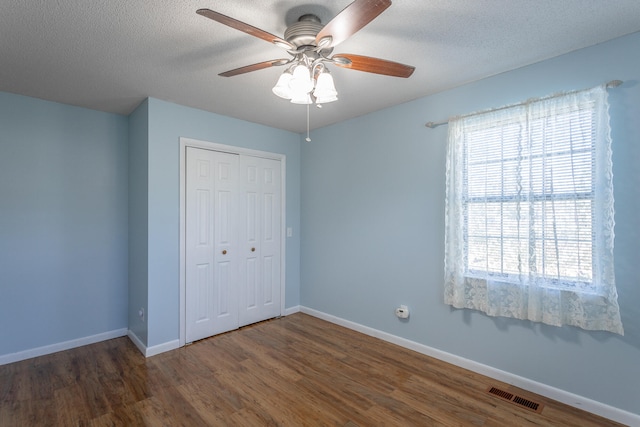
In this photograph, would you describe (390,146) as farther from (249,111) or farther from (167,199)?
(167,199)

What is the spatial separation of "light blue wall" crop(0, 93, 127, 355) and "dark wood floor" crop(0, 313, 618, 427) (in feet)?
1.11

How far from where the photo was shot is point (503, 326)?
96.4 inches

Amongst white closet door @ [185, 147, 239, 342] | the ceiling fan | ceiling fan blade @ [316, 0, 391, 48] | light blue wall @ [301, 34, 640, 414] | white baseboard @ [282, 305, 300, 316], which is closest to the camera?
→ ceiling fan blade @ [316, 0, 391, 48]

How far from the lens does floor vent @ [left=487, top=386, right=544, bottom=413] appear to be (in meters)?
2.12

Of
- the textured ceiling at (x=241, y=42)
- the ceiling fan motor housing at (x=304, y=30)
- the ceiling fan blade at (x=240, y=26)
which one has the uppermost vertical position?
the textured ceiling at (x=241, y=42)

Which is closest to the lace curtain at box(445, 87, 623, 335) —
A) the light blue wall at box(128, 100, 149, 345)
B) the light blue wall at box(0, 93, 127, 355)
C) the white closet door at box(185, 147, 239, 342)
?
the white closet door at box(185, 147, 239, 342)

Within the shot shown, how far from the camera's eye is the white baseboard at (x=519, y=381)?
6.48 feet

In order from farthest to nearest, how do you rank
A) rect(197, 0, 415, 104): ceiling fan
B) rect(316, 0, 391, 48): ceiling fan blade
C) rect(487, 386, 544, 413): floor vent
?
rect(487, 386, 544, 413): floor vent
rect(197, 0, 415, 104): ceiling fan
rect(316, 0, 391, 48): ceiling fan blade

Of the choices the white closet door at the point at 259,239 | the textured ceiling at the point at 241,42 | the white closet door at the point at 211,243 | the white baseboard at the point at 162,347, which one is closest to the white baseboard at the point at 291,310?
the white closet door at the point at 259,239

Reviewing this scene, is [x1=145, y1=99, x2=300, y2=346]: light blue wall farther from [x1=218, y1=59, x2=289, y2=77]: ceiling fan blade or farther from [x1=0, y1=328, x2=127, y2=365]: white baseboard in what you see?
[x1=218, y1=59, x2=289, y2=77]: ceiling fan blade

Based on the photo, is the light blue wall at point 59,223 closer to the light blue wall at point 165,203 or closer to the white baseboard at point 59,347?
the white baseboard at point 59,347

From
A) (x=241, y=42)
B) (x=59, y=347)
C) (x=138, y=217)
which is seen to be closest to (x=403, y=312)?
(x=241, y=42)

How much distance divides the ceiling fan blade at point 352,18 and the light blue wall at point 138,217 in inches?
89.5

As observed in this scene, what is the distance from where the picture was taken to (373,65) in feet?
5.97
